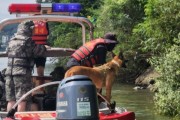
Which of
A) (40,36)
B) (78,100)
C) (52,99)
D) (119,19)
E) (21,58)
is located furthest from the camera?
(119,19)

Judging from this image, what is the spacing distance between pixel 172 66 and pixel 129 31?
49.7 ft

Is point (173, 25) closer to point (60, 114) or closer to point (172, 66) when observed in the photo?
point (172, 66)

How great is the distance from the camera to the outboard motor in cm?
528

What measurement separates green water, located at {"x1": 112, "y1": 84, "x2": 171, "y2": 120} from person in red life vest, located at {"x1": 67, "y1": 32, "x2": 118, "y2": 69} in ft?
18.5

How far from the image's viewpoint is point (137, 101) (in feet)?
63.7

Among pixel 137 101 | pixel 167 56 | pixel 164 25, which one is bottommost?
pixel 137 101

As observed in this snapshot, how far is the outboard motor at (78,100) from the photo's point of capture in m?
5.28

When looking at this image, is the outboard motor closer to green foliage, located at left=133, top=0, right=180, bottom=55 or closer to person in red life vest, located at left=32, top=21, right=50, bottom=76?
person in red life vest, located at left=32, top=21, right=50, bottom=76

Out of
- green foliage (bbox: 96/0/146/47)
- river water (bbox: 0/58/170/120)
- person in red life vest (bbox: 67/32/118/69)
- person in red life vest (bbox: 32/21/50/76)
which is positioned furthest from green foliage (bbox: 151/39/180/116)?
green foliage (bbox: 96/0/146/47)

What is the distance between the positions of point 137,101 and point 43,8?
10.8 meters

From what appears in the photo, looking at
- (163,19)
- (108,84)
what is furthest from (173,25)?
(108,84)

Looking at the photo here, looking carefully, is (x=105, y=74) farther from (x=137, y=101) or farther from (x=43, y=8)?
(x=137, y=101)

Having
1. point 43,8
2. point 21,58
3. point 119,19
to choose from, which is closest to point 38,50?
point 21,58

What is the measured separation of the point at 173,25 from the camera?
17.2 metres
